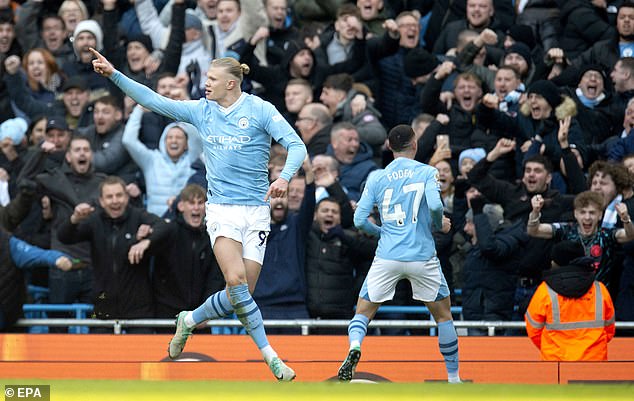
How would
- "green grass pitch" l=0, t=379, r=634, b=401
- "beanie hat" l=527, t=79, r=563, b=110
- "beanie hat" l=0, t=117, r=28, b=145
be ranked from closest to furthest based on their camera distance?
"green grass pitch" l=0, t=379, r=634, b=401
"beanie hat" l=527, t=79, r=563, b=110
"beanie hat" l=0, t=117, r=28, b=145

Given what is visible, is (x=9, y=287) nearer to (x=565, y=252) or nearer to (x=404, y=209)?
(x=404, y=209)

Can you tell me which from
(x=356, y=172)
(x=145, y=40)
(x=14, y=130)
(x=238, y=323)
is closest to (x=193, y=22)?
(x=145, y=40)

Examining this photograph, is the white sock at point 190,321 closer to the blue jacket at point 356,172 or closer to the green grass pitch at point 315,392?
the green grass pitch at point 315,392

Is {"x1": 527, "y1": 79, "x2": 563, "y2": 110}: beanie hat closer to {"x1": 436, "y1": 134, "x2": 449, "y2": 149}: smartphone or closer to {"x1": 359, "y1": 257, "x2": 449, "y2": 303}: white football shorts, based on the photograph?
{"x1": 436, "y1": 134, "x2": 449, "y2": 149}: smartphone

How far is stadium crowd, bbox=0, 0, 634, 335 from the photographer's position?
13.5 meters

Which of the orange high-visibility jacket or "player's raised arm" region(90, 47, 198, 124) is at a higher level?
"player's raised arm" region(90, 47, 198, 124)

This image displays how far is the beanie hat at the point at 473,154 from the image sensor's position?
14711 millimetres

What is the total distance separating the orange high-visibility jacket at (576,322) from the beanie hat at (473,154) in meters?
3.23

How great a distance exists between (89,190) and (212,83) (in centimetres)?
444

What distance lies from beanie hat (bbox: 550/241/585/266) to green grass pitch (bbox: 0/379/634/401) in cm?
353

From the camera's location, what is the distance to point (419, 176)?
11.0 metres

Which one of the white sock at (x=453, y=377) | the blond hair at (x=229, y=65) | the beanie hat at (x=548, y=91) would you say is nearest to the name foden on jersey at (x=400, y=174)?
the blond hair at (x=229, y=65)

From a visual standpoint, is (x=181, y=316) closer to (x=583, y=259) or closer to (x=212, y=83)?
(x=212, y=83)

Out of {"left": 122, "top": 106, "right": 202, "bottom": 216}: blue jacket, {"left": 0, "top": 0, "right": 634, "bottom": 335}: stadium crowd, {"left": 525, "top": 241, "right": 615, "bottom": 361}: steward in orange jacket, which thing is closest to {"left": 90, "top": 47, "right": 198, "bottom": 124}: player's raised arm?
{"left": 0, "top": 0, "right": 634, "bottom": 335}: stadium crowd
